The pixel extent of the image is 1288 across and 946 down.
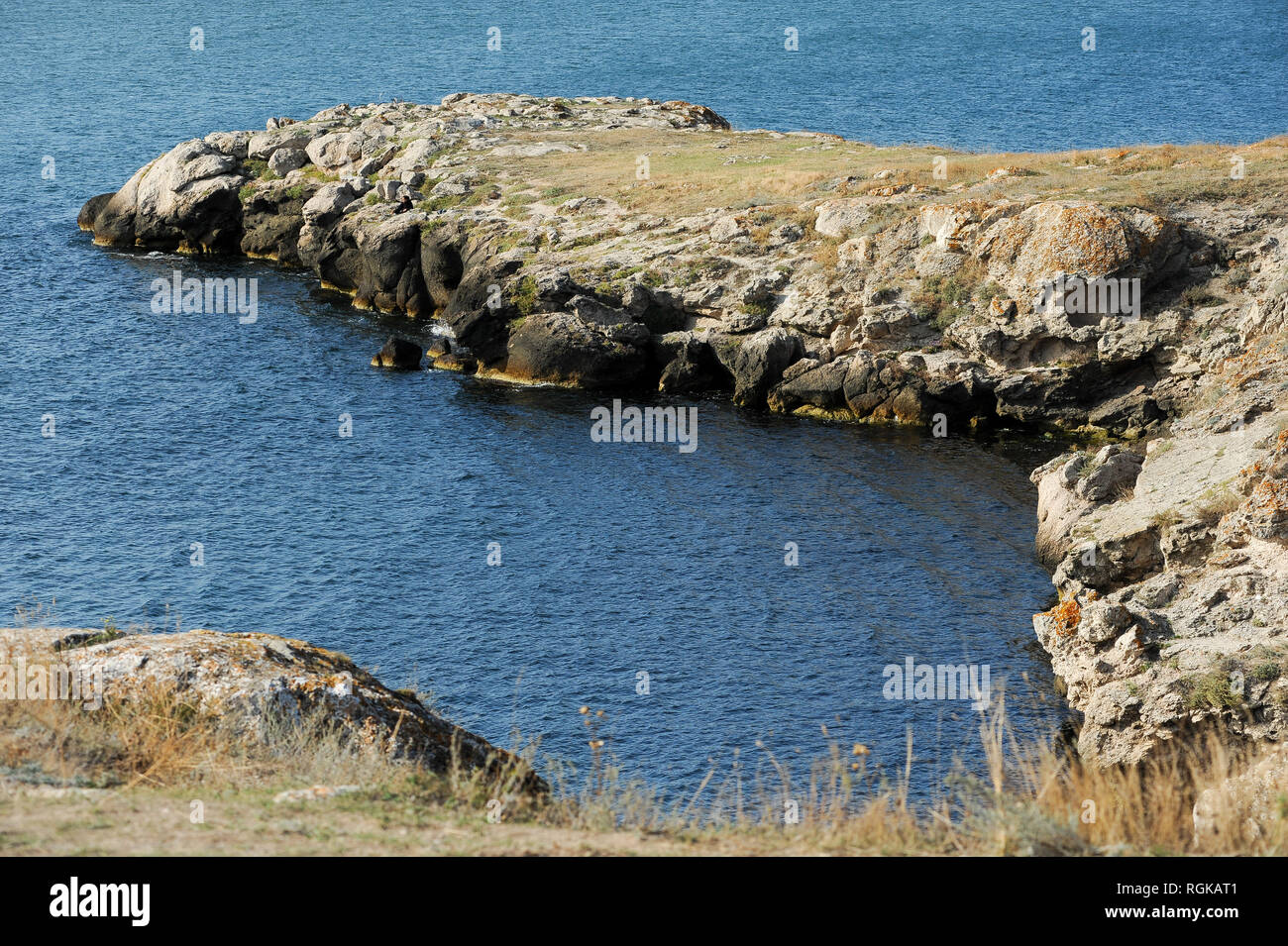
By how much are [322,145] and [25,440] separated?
41506mm

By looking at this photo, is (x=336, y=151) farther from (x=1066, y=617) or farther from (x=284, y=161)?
(x=1066, y=617)

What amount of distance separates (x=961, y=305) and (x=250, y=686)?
153ft

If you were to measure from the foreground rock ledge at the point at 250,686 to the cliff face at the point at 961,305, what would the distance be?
18.3 metres

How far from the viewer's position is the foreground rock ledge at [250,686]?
59.4 feet

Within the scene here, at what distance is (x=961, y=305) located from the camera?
59562 mm

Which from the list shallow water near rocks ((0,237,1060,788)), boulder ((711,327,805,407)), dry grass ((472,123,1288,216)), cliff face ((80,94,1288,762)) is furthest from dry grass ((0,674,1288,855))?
dry grass ((472,123,1288,216))

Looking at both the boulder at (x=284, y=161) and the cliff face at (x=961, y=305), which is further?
the boulder at (x=284, y=161)

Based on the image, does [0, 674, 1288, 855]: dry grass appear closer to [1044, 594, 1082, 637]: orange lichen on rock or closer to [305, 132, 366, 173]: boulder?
[1044, 594, 1082, 637]: orange lichen on rock

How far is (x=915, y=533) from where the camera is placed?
46.1 m

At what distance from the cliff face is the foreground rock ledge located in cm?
1833

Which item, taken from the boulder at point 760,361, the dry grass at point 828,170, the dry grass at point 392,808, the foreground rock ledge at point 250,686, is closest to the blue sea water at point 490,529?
the boulder at point 760,361

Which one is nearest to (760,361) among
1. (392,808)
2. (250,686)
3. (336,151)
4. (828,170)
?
(828,170)

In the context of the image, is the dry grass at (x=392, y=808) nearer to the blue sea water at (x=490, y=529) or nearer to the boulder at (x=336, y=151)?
the blue sea water at (x=490, y=529)

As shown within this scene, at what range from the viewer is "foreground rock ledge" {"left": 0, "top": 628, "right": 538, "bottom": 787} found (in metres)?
18.1
